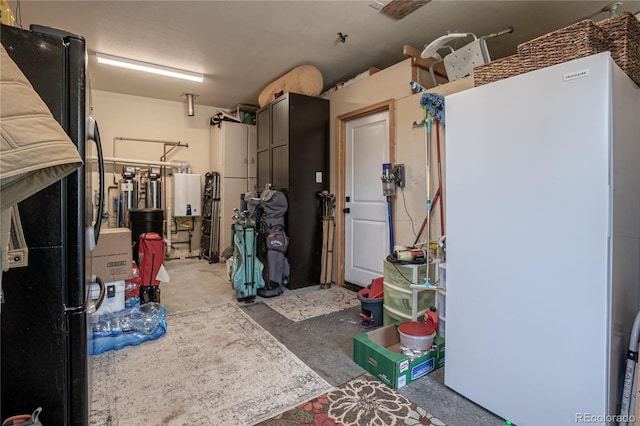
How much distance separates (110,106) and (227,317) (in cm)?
436

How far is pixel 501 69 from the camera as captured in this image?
1.74 meters

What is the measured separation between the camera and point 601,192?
1334 millimetres

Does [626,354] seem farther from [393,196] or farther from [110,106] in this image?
[110,106]

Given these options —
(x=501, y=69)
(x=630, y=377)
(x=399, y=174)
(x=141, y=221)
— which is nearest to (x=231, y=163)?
(x=141, y=221)

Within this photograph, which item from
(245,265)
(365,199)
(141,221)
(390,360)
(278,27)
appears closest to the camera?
(390,360)

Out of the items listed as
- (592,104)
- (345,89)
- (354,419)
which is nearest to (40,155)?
(354,419)

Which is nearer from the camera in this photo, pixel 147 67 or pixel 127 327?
pixel 127 327

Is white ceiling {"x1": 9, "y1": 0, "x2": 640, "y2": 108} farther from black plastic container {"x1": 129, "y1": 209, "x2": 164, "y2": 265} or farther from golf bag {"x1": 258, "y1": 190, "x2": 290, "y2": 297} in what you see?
black plastic container {"x1": 129, "y1": 209, "x2": 164, "y2": 265}

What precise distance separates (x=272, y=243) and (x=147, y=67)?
2.83 metres

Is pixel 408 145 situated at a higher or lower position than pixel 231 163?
lower

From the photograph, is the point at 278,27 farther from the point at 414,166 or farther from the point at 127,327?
the point at 127,327

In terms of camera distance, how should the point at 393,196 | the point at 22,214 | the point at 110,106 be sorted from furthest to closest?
1. the point at 110,106
2. the point at 393,196
3. the point at 22,214

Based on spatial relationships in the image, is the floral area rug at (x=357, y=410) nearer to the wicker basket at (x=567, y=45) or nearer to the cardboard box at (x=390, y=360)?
the cardboard box at (x=390, y=360)

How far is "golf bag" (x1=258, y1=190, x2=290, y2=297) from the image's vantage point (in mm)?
3762
